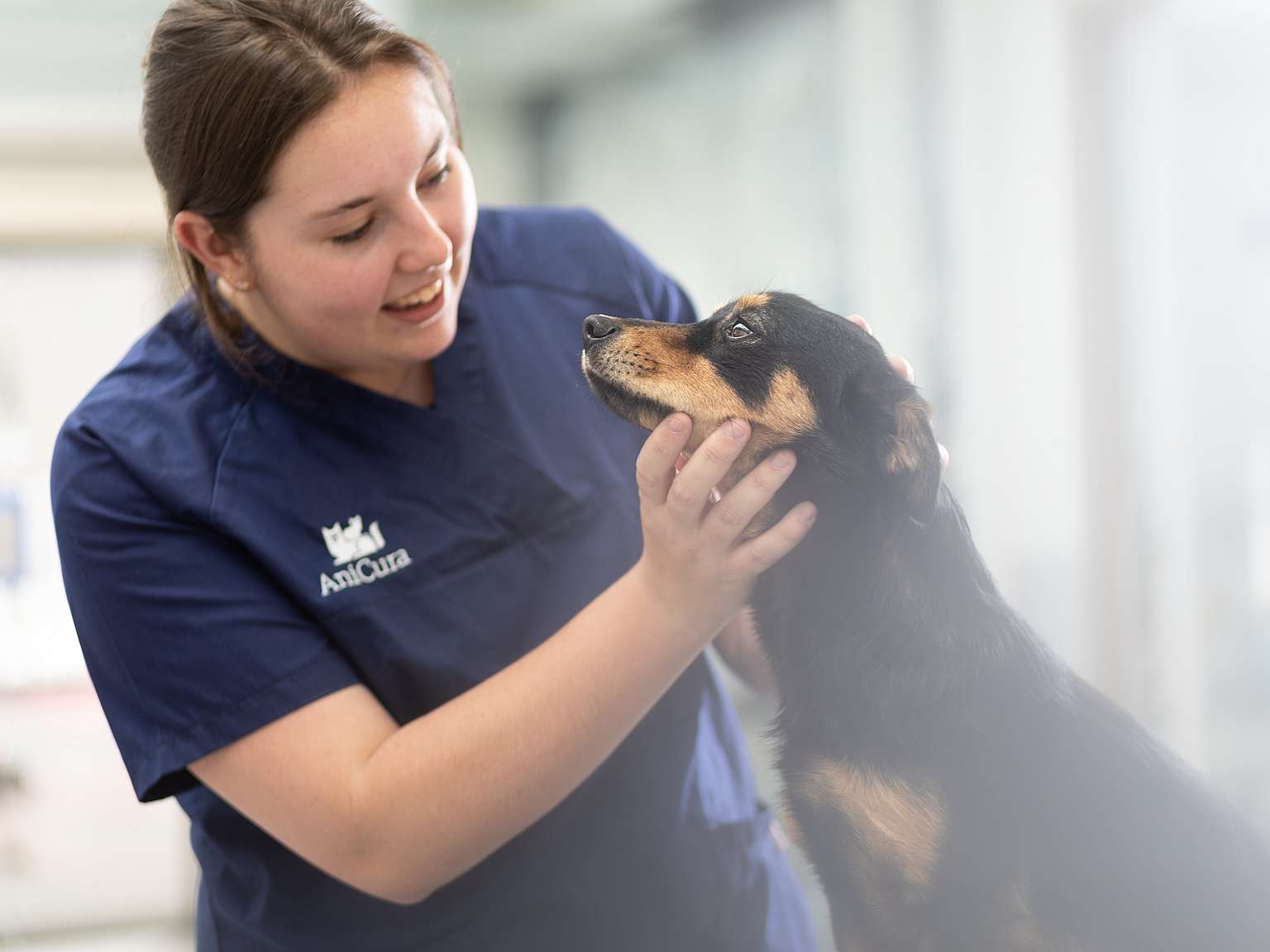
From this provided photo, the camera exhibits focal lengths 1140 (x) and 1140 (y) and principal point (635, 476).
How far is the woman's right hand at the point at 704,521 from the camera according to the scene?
80cm

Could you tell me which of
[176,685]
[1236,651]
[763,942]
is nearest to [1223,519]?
[1236,651]

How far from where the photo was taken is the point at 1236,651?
2232mm

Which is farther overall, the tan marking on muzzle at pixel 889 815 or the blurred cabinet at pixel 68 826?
the blurred cabinet at pixel 68 826

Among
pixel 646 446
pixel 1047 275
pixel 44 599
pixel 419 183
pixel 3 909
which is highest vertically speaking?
pixel 419 183

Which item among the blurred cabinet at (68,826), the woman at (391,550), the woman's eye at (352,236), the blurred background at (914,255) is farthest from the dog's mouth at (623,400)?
the blurred cabinet at (68,826)

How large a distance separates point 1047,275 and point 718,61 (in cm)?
172

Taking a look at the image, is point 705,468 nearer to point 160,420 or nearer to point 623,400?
point 623,400

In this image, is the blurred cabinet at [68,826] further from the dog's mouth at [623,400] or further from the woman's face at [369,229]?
the dog's mouth at [623,400]

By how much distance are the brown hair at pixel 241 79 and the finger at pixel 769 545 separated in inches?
19.1

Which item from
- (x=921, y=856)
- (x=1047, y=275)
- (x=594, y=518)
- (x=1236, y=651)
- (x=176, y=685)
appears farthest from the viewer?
(x=1047, y=275)

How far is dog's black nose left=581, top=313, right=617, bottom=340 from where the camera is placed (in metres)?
0.94

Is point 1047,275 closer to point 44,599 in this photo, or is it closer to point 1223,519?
point 1223,519

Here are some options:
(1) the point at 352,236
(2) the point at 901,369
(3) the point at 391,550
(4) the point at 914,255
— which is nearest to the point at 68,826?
(4) the point at 914,255

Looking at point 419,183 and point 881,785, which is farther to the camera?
point 419,183
